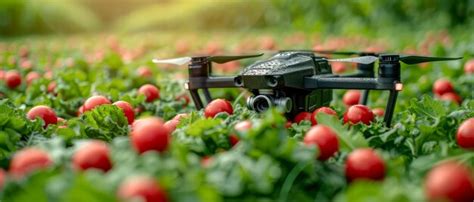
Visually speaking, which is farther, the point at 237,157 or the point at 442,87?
the point at 442,87

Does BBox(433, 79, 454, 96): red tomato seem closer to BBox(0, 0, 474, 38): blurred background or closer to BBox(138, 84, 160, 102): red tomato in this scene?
BBox(138, 84, 160, 102): red tomato

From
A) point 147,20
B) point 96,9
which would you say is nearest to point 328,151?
point 147,20

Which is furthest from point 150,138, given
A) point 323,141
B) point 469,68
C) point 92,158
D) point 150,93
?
point 469,68

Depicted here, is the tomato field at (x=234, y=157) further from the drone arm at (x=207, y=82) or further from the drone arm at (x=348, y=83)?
the drone arm at (x=207, y=82)

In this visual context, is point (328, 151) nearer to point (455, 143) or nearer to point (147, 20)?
point (455, 143)

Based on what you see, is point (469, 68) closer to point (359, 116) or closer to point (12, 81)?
point (359, 116)

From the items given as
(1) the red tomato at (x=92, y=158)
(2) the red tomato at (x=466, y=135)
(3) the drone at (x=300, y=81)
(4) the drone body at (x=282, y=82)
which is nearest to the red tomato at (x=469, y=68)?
(3) the drone at (x=300, y=81)
